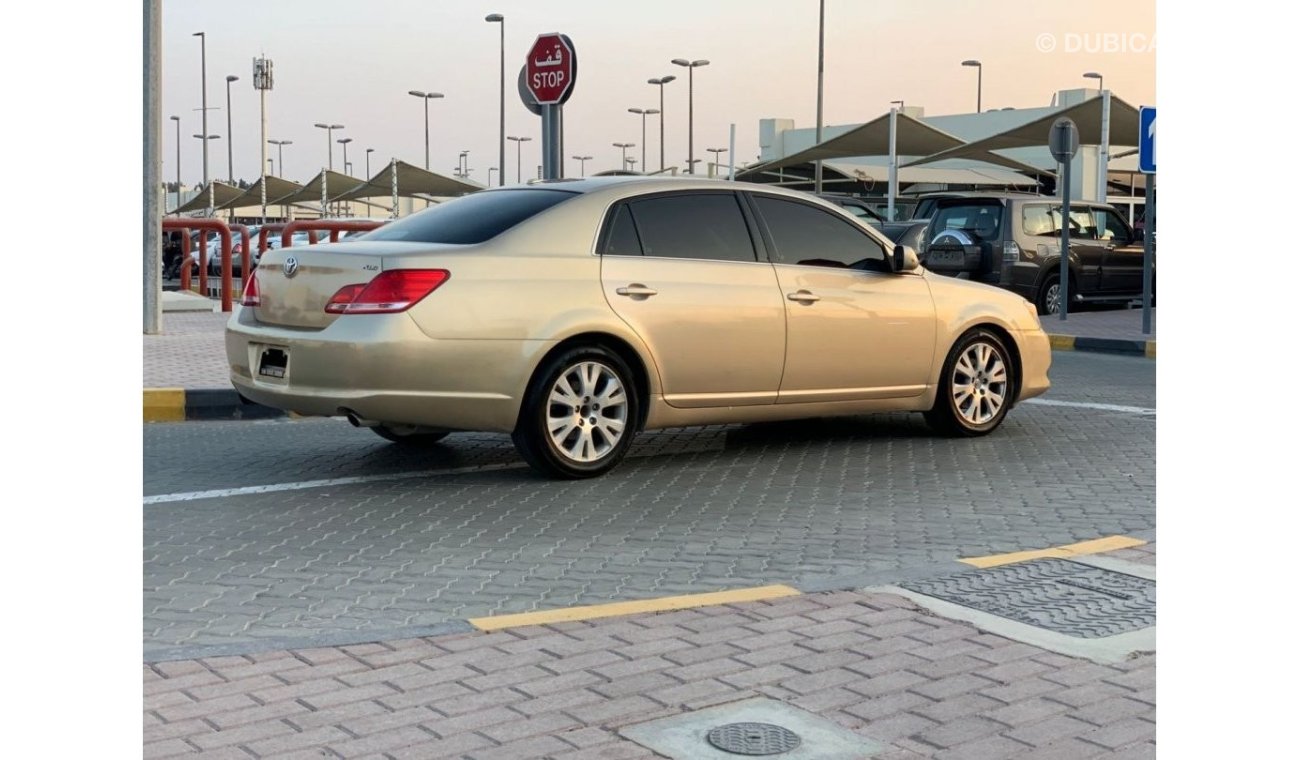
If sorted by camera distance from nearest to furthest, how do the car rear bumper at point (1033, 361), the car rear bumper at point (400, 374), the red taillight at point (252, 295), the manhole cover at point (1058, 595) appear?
the manhole cover at point (1058, 595), the car rear bumper at point (400, 374), the red taillight at point (252, 295), the car rear bumper at point (1033, 361)

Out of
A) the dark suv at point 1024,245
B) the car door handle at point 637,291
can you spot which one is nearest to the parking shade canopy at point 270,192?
the dark suv at point 1024,245

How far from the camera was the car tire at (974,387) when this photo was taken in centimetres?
931

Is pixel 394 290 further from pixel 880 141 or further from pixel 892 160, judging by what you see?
pixel 880 141

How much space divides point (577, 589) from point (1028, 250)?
14.9 meters

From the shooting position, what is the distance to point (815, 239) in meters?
8.75

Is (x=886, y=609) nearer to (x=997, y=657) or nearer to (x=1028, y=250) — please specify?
(x=997, y=657)

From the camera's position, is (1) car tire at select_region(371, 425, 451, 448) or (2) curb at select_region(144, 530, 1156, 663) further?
(1) car tire at select_region(371, 425, 451, 448)

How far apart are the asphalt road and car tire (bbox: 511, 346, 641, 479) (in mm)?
140

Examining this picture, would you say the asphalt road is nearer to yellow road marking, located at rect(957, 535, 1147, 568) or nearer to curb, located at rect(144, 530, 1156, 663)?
curb, located at rect(144, 530, 1156, 663)

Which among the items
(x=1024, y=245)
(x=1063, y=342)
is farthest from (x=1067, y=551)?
(x=1024, y=245)

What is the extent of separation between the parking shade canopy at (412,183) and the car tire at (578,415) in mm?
34362

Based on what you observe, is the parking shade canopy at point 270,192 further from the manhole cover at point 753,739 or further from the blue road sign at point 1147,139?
the manhole cover at point 753,739

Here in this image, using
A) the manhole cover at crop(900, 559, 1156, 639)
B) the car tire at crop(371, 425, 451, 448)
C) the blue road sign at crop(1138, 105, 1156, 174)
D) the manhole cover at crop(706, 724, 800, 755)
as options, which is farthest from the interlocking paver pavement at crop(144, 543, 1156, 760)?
the blue road sign at crop(1138, 105, 1156, 174)

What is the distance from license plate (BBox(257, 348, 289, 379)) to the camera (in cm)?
744
